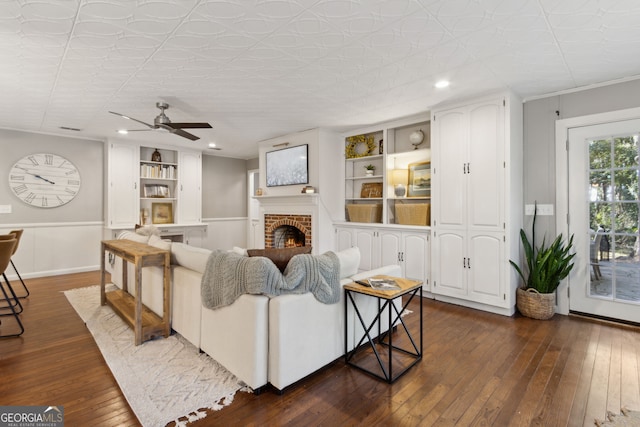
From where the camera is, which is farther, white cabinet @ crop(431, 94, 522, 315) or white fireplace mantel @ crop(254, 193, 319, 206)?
white fireplace mantel @ crop(254, 193, 319, 206)

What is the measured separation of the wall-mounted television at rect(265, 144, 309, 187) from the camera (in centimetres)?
504

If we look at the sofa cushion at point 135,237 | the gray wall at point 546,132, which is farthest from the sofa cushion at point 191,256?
the gray wall at point 546,132

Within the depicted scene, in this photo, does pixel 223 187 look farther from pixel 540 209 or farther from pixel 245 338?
pixel 540 209

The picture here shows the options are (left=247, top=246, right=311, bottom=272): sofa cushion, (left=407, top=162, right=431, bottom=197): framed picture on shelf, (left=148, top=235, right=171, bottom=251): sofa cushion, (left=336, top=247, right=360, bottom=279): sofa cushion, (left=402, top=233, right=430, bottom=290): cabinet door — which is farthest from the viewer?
(left=407, top=162, right=431, bottom=197): framed picture on shelf

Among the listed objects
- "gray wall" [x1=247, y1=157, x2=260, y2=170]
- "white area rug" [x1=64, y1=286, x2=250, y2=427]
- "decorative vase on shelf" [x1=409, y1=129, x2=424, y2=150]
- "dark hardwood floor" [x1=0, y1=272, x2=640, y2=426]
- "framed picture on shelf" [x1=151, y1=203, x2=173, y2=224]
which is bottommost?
"dark hardwood floor" [x1=0, y1=272, x2=640, y2=426]

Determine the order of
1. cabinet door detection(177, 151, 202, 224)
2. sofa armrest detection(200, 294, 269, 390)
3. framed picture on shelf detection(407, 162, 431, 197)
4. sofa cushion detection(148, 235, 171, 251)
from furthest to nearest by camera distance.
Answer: cabinet door detection(177, 151, 202, 224)
framed picture on shelf detection(407, 162, 431, 197)
sofa cushion detection(148, 235, 171, 251)
sofa armrest detection(200, 294, 269, 390)

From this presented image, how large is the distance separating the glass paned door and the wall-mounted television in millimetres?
3382

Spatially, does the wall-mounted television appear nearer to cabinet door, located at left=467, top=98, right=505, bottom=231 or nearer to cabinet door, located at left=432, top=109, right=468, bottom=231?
cabinet door, located at left=432, top=109, right=468, bottom=231

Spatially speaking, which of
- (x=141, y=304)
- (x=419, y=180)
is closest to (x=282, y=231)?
(x=419, y=180)

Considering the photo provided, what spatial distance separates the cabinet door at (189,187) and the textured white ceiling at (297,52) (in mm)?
2341

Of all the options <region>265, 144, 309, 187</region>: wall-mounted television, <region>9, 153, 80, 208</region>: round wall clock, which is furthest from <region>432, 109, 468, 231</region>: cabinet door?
<region>9, 153, 80, 208</region>: round wall clock

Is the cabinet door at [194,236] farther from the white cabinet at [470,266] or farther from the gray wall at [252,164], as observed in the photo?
the white cabinet at [470,266]

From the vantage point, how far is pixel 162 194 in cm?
602

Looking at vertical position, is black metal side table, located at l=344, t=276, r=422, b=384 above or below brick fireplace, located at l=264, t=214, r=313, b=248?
below
